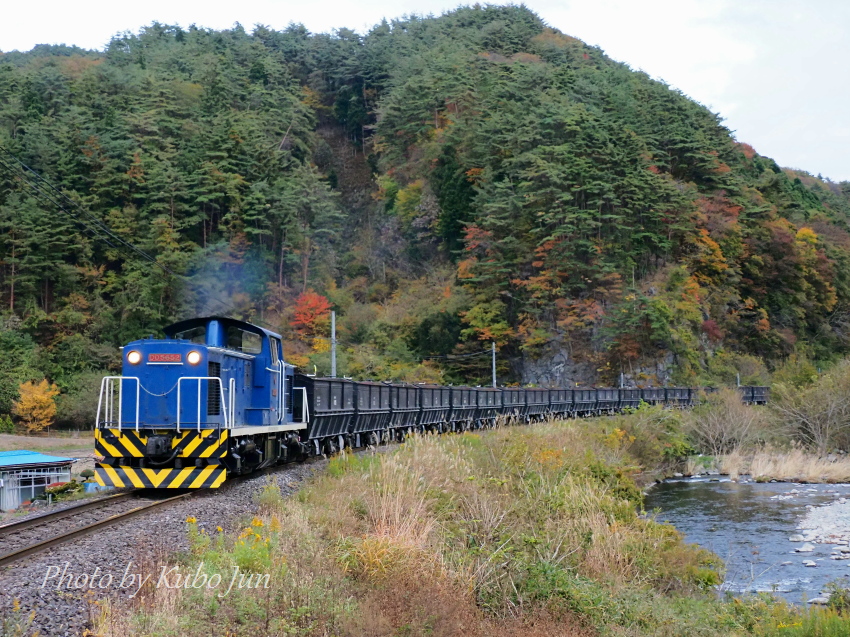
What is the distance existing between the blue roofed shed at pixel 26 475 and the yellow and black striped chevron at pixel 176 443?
8708mm

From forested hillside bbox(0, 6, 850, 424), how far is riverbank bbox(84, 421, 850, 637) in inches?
1485

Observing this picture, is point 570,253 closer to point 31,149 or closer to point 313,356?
point 313,356

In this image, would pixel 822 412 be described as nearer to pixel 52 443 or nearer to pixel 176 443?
pixel 176 443

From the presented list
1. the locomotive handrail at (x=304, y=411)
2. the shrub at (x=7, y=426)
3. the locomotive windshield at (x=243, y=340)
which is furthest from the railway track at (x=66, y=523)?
the shrub at (x=7, y=426)

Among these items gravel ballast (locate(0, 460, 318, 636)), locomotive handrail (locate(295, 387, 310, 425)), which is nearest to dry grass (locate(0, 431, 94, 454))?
locomotive handrail (locate(295, 387, 310, 425))

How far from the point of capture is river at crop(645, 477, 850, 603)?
14.3 meters

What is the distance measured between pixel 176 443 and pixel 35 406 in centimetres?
4207

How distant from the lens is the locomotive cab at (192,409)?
43.0ft

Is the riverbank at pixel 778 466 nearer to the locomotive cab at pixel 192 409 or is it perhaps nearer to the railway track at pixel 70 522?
the locomotive cab at pixel 192 409

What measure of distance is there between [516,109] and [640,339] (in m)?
22.5

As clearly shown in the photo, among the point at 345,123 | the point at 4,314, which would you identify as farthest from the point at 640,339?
the point at 345,123

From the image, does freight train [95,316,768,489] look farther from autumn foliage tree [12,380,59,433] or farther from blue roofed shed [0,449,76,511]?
autumn foliage tree [12,380,59,433]

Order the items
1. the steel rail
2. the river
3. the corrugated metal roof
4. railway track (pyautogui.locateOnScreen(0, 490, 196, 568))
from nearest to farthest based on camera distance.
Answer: railway track (pyautogui.locateOnScreen(0, 490, 196, 568))
the steel rail
the river
the corrugated metal roof

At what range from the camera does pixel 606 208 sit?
55031 mm
